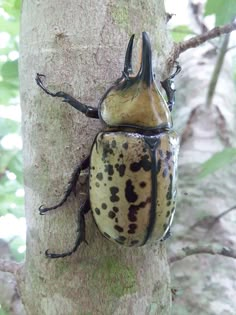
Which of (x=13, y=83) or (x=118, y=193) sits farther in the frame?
(x=13, y=83)

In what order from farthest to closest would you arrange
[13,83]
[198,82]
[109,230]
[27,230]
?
[198,82], [13,83], [27,230], [109,230]

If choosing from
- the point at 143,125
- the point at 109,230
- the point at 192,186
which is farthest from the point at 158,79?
the point at 192,186

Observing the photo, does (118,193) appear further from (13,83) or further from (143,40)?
(13,83)

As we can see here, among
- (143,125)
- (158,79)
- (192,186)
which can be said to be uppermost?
(158,79)

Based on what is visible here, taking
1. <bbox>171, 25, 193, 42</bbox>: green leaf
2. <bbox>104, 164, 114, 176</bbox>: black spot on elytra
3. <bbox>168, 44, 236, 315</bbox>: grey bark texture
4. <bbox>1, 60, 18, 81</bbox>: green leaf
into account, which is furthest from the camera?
<bbox>171, 25, 193, 42</bbox>: green leaf

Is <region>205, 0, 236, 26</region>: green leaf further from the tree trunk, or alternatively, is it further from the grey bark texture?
the tree trunk

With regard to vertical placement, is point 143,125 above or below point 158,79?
below

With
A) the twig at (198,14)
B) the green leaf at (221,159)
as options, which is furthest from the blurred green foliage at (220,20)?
the twig at (198,14)

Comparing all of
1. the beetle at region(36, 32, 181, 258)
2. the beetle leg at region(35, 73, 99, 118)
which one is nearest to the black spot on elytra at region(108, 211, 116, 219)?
the beetle at region(36, 32, 181, 258)
